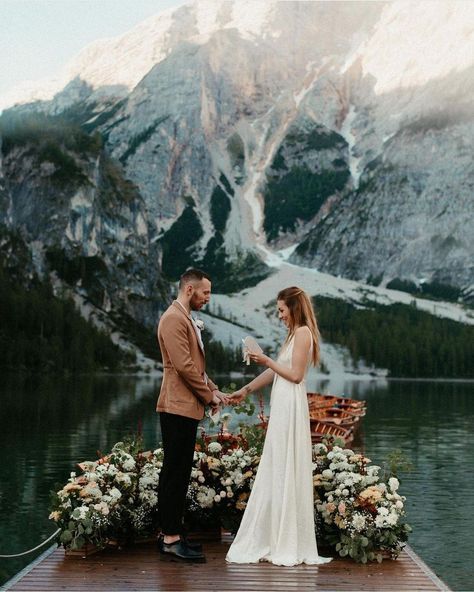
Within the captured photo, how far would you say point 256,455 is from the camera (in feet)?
51.4

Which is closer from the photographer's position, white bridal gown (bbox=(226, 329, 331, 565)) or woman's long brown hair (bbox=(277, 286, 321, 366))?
white bridal gown (bbox=(226, 329, 331, 565))

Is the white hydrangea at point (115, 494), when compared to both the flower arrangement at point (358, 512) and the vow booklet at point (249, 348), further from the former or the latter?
the flower arrangement at point (358, 512)

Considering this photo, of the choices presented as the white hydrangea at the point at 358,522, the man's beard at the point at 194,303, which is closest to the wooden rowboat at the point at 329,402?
the white hydrangea at the point at 358,522

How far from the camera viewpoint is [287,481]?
13.1 m

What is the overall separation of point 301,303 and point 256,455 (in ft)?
11.2

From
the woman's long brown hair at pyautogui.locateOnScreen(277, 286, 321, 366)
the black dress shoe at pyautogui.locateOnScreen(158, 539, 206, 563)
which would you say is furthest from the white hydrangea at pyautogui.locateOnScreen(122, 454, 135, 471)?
the woman's long brown hair at pyautogui.locateOnScreen(277, 286, 321, 366)

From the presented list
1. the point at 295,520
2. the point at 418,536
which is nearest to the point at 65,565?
the point at 295,520

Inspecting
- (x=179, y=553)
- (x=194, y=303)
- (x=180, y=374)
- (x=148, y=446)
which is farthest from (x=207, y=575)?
(x=148, y=446)

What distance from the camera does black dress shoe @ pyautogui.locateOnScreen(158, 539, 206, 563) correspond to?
43.8 feet

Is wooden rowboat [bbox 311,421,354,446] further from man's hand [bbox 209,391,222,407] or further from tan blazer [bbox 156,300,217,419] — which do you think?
tan blazer [bbox 156,300,217,419]

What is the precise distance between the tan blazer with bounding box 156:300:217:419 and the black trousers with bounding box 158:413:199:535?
0.16 meters

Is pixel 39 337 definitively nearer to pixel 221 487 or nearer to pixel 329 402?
pixel 329 402

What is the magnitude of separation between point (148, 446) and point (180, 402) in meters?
39.5

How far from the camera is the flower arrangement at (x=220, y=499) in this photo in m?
13.7
